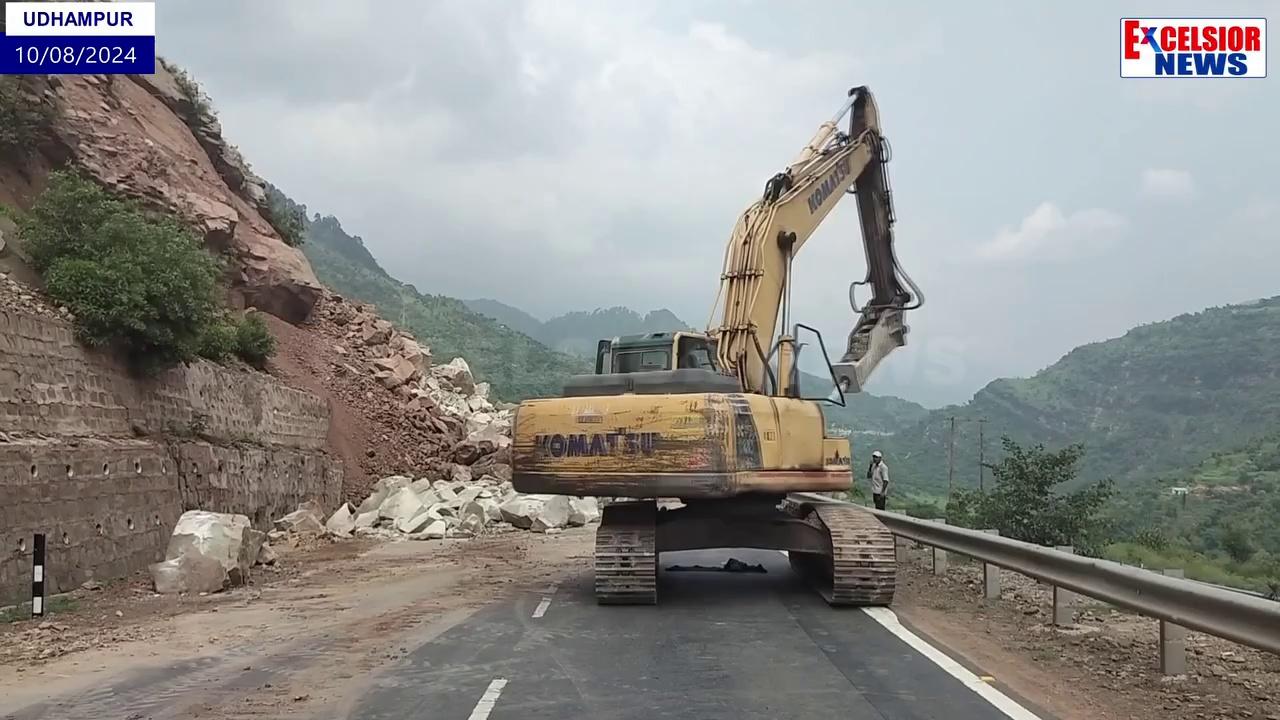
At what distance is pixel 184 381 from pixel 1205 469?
183 ft

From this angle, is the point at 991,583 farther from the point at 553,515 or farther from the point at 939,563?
the point at 553,515

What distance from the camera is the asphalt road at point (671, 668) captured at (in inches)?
258

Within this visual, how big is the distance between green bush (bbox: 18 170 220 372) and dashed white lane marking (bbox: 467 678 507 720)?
1046cm

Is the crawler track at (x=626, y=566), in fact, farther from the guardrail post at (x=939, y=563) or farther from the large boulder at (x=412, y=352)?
the large boulder at (x=412, y=352)

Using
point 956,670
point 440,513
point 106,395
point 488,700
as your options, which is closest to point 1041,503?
point 440,513

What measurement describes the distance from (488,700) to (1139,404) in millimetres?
89921

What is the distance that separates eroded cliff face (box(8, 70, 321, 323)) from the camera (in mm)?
23531

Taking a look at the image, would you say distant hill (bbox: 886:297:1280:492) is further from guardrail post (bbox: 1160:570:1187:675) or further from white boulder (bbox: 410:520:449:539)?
guardrail post (bbox: 1160:570:1187:675)

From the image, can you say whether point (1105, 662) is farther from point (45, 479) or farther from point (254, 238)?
point (254, 238)

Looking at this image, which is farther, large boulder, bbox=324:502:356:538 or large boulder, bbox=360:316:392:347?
large boulder, bbox=360:316:392:347

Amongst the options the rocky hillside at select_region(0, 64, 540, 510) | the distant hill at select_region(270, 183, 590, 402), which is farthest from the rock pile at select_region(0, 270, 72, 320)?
the distant hill at select_region(270, 183, 590, 402)

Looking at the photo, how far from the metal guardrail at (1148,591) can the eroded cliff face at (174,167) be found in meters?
20.9

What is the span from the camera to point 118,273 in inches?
593

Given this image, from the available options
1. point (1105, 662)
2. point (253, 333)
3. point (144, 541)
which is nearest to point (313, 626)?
point (144, 541)
